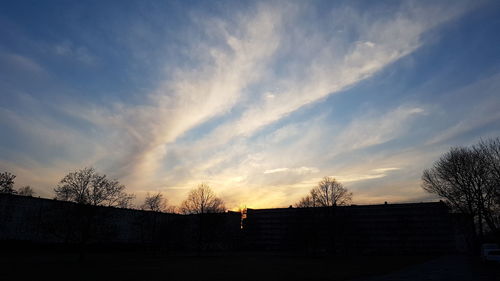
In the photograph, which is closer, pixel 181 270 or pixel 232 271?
pixel 232 271

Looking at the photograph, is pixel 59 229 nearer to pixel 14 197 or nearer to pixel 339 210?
pixel 14 197

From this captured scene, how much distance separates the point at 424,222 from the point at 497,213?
95439 millimetres

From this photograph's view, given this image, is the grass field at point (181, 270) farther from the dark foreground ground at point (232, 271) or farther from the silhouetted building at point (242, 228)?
the silhouetted building at point (242, 228)

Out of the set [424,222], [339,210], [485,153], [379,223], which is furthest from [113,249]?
[424,222]

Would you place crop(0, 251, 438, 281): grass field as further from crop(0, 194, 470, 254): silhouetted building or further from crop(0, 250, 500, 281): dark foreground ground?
crop(0, 194, 470, 254): silhouetted building

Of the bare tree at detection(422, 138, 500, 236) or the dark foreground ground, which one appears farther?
the bare tree at detection(422, 138, 500, 236)

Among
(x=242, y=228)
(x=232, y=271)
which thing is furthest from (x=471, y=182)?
(x=242, y=228)

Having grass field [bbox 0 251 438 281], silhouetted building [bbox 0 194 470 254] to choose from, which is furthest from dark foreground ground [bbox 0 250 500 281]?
silhouetted building [bbox 0 194 470 254]

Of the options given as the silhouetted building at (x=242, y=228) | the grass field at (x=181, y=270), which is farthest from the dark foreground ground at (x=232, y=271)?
the silhouetted building at (x=242, y=228)

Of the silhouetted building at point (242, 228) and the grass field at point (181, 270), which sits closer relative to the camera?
the grass field at point (181, 270)

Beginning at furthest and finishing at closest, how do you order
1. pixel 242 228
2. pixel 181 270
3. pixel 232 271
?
1. pixel 242 228
2. pixel 181 270
3. pixel 232 271

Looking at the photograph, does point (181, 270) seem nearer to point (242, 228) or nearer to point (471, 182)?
point (471, 182)

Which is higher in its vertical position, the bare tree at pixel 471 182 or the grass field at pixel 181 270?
the bare tree at pixel 471 182

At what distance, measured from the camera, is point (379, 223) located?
152m
